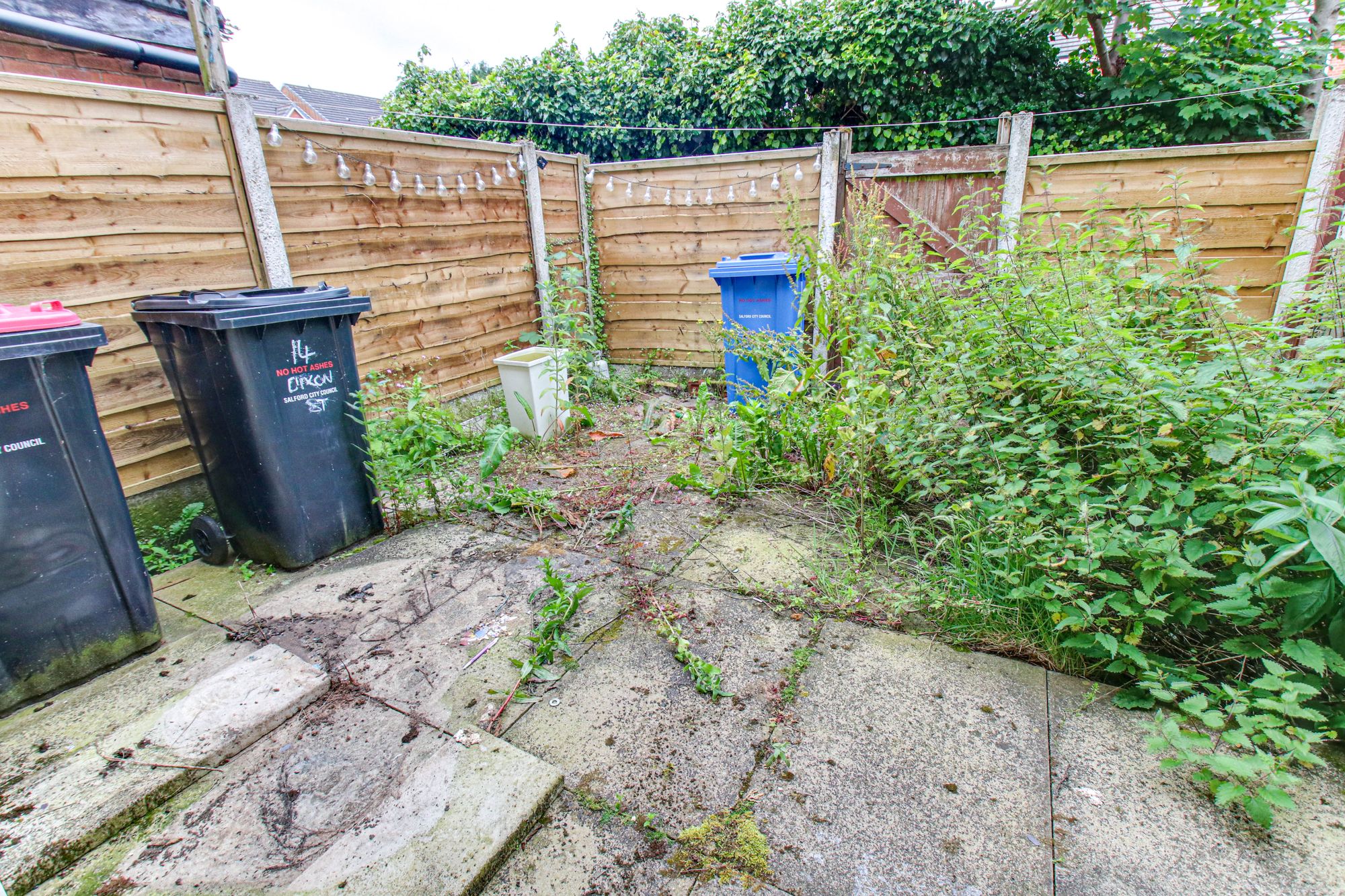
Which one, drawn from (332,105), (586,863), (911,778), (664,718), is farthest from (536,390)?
(332,105)

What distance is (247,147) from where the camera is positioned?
3295 mm

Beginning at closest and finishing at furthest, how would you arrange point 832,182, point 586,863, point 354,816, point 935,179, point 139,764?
point 586,863 → point 354,816 → point 139,764 → point 935,179 → point 832,182

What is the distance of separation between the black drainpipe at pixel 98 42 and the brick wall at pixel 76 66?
65 millimetres

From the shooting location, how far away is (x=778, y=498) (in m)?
3.43

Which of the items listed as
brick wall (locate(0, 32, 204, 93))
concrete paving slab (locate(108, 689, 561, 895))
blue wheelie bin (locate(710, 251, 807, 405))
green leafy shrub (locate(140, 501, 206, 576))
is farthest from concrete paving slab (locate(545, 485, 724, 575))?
brick wall (locate(0, 32, 204, 93))

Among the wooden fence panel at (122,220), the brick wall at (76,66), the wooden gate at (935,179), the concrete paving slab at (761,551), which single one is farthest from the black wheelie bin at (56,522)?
the wooden gate at (935,179)

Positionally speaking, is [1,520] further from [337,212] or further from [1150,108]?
[1150,108]

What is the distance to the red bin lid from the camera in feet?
6.36

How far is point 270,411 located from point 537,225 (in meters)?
3.43

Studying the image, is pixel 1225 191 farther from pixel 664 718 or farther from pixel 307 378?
pixel 307 378

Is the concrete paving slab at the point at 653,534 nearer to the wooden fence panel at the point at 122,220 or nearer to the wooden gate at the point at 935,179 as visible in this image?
the wooden fence panel at the point at 122,220

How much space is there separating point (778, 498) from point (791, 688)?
154 centimetres

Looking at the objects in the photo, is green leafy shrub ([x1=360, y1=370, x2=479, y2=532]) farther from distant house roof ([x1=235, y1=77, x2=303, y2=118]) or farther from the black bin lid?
distant house roof ([x1=235, y1=77, x2=303, y2=118])

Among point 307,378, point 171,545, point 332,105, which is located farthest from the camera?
point 332,105
